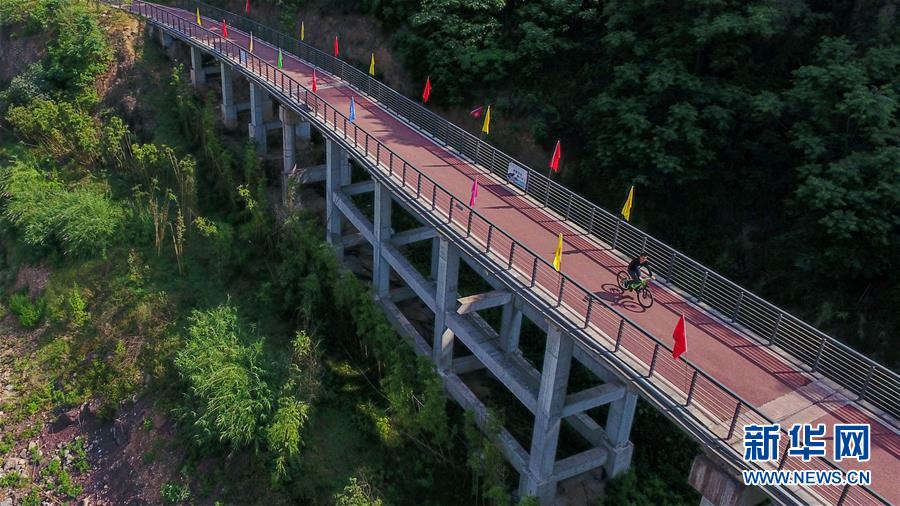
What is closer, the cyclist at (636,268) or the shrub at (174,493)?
the cyclist at (636,268)

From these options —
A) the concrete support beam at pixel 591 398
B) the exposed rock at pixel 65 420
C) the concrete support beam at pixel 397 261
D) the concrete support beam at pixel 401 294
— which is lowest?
the exposed rock at pixel 65 420

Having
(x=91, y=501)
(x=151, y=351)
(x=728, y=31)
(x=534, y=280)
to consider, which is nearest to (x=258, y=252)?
(x=151, y=351)

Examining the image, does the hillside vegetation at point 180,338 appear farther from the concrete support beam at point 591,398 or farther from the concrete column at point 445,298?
the concrete support beam at point 591,398

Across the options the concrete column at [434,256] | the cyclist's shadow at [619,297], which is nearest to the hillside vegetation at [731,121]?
the cyclist's shadow at [619,297]

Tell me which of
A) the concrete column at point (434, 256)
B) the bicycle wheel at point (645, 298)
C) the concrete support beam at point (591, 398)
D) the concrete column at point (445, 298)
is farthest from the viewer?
the concrete column at point (434, 256)

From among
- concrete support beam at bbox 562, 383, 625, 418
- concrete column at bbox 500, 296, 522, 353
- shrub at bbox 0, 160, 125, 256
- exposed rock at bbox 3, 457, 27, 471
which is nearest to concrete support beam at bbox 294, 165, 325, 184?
shrub at bbox 0, 160, 125, 256

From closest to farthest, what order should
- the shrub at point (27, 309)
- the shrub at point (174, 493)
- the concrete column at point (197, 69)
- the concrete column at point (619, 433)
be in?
the concrete column at point (619, 433) < the shrub at point (174, 493) < the shrub at point (27, 309) < the concrete column at point (197, 69)

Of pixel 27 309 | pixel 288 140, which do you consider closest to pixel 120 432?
pixel 27 309
